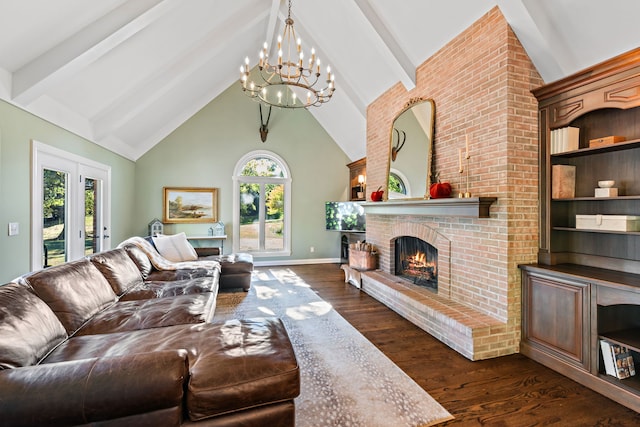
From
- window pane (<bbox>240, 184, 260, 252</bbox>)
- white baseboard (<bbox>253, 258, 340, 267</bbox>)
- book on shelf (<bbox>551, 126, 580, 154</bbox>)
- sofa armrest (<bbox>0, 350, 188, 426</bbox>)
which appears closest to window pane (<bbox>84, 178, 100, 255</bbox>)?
window pane (<bbox>240, 184, 260, 252</bbox>)

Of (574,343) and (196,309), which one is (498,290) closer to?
(574,343)

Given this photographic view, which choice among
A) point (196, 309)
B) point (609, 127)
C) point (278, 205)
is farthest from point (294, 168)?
point (609, 127)

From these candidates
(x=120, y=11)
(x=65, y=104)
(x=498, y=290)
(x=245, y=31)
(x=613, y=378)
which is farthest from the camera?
(x=245, y=31)

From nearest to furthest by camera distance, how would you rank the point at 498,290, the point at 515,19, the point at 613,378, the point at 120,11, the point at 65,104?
the point at 613,378
the point at 515,19
the point at 498,290
the point at 120,11
the point at 65,104

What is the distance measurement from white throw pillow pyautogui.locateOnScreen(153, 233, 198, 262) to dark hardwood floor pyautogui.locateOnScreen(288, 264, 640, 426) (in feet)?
9.91

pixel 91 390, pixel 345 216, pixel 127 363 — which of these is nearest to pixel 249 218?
pixel 345 216

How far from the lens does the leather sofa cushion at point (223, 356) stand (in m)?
1.47

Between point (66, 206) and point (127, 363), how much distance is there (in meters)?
3.64

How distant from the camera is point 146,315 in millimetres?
2400

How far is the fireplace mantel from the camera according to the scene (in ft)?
9.48

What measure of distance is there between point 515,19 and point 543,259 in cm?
213

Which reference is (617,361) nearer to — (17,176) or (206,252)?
(17,176)

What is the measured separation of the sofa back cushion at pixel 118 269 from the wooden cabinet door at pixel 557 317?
12.4ft

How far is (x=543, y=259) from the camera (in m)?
2.86
